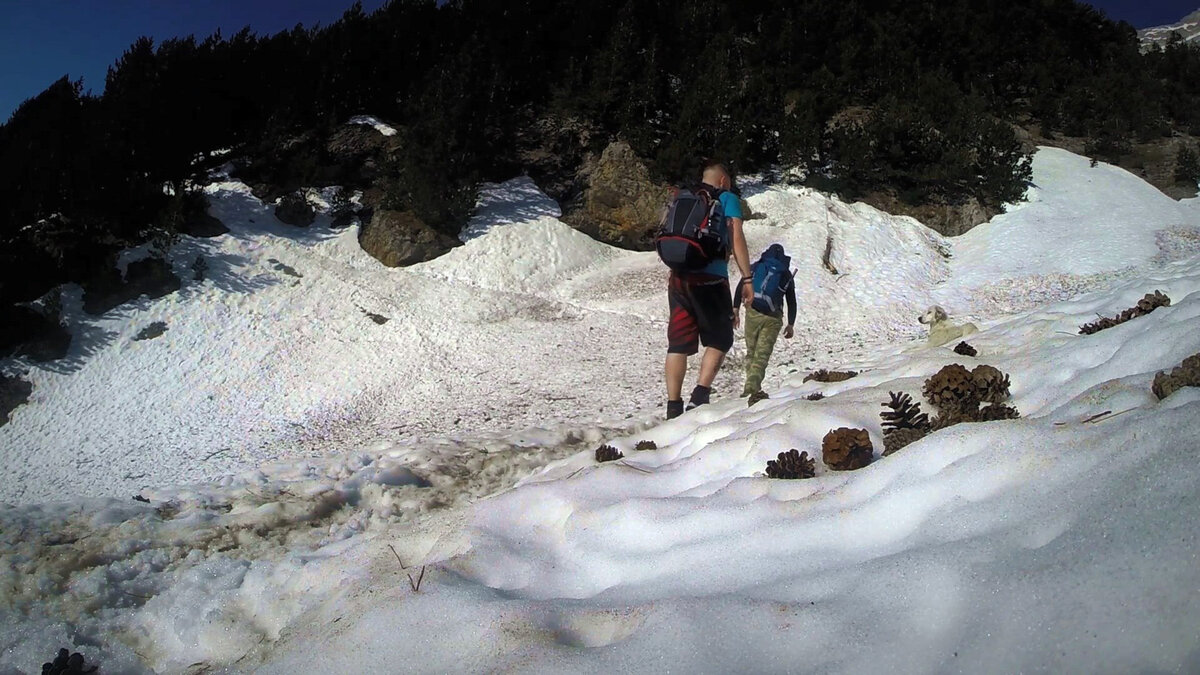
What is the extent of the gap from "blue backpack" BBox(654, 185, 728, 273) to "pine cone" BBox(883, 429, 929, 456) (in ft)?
8.22

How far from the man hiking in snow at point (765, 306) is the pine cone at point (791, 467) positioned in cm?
304

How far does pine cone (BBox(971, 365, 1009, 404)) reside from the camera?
3789 millimetres

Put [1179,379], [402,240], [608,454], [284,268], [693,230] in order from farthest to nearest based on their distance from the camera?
[402,240], [284,268], [693,230], [608,454], [1179,379]

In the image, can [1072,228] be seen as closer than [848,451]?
No

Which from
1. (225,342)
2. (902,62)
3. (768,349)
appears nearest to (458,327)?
(225,342)

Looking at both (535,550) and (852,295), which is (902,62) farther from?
(535,550)

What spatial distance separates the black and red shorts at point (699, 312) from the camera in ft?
18.7

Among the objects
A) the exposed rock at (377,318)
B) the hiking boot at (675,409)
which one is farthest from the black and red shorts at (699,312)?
the exposed rock at (377,318)

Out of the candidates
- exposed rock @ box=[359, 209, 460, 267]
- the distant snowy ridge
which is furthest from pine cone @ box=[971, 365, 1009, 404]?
the distant snowy ridge

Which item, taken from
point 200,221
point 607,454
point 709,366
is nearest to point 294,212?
point 200,221

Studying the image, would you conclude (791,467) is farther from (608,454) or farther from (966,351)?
(966,351)

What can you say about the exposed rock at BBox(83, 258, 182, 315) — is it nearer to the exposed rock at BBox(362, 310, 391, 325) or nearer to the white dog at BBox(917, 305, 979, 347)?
the exposed rock at BBox(362, 310, 391, 325)

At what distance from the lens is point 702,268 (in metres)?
5.53

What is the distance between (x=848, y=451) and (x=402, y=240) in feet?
40.3
